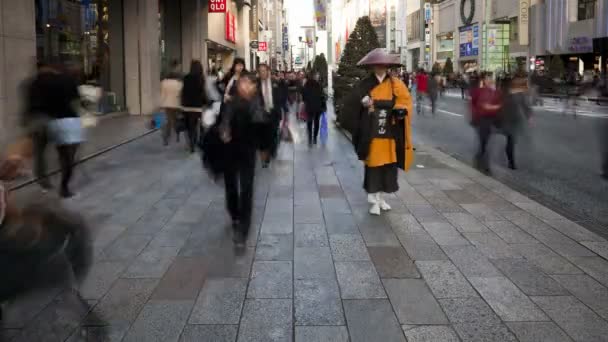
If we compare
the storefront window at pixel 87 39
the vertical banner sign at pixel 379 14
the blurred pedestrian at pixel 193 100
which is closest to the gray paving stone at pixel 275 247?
the blurred pedestrian at pixel 193 100

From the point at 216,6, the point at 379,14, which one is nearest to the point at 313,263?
the point at 216,6

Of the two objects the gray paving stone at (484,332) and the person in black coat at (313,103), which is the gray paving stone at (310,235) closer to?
the gray paving stone at (484,332)

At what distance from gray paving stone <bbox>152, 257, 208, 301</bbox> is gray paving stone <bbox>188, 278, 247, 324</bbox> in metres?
0.09

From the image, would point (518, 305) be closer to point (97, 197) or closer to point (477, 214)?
point (477, 214)

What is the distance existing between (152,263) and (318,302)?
5.78 feet

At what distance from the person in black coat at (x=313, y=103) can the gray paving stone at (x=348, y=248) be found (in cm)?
857

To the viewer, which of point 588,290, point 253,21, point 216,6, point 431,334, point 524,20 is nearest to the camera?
point 431,334

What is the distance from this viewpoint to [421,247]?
20.8 ft

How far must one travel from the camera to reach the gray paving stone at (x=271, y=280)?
500 cm

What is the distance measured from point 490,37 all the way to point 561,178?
59.0 metres

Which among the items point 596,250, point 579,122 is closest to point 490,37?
point 579,122

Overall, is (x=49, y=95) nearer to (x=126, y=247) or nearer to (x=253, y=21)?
(x=126, y=247)

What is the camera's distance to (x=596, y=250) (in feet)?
20.4

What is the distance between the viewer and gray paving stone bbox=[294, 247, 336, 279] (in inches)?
215
